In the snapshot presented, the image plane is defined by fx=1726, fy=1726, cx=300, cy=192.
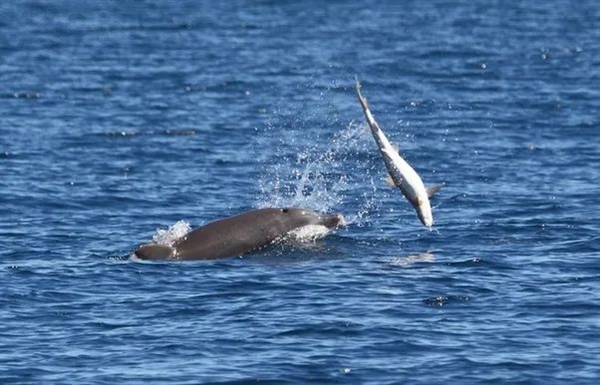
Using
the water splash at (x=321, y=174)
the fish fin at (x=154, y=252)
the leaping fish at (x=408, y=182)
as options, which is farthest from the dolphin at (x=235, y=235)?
the leaping fish at (x=408, y=182)

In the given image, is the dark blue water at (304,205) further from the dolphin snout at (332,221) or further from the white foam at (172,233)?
the white foam at (172,233)

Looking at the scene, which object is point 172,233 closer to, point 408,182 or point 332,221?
point 332,221

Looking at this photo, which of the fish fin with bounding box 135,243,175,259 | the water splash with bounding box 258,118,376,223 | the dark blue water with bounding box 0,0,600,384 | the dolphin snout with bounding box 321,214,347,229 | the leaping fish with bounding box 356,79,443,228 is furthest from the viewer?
the water splash with bounding box 258,118,376,223

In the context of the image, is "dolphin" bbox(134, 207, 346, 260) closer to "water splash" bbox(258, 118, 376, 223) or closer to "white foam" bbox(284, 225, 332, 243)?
"white foam" bbox(284, 225, 332, 243)

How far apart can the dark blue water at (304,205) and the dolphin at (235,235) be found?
0.90 feet

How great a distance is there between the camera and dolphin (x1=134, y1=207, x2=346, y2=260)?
24578 mm

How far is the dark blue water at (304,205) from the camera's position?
65.2ft

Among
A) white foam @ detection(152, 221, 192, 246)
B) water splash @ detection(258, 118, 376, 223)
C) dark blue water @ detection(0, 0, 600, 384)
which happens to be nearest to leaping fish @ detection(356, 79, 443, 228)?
dark blue water @ detection(0, 0, 600, 384)

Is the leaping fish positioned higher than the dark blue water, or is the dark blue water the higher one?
the leaping fish

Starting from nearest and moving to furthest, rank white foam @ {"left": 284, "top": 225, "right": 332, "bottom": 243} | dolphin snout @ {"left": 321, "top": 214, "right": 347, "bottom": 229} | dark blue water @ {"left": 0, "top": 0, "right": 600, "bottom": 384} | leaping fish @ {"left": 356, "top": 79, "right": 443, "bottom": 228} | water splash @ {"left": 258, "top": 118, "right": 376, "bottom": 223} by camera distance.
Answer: dark blue water @ {"left": 0, "top": 0, "right": 600, "bottom": 384} → leaping fish @ {"left": 356, "top": 79, "right": 443, "bottom": 228} → white foam @ {"left": 284, "top": 225, "right": 332, "bottom": 243} → dolphin snout @ {"left": 321, "top": 214, "right": 347, "bottom": 229} → water splash @ {"left": 258, "top": 118, "right": 376, "bottom": 223}

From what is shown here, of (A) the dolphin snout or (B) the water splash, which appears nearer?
(A) the dolphin snout

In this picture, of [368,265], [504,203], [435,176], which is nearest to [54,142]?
[435,176]

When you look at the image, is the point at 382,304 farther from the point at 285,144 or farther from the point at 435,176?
the point at 285,144

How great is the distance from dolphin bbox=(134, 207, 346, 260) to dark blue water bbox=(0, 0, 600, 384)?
275 mm
